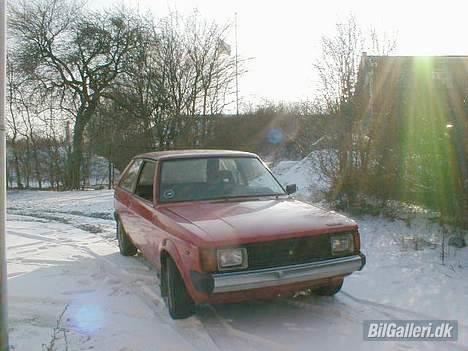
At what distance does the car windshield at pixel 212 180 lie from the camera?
5.16 meters

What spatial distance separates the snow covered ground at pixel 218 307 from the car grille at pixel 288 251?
0.59m

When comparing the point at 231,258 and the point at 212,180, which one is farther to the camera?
the point at 212,180

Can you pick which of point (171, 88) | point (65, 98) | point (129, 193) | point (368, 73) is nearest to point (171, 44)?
point (171, 88)

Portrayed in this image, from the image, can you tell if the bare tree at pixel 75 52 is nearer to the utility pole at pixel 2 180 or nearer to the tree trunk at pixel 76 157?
the tree trunk at pixel 76 157

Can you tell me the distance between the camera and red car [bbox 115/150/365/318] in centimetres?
381

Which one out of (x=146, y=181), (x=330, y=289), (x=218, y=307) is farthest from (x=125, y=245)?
(x=330, y=289)

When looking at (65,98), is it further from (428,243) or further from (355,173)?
(428,243)

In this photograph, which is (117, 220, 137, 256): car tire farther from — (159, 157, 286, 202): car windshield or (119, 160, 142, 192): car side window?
(159, 157, 286, 202): car windshield

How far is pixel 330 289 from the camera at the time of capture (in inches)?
186

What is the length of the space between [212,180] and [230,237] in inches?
63.8

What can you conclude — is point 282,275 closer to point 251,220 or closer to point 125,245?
point 251,220

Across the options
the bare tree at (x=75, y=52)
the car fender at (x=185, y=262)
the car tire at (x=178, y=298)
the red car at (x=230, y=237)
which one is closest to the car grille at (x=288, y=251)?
the red car at (x=230, y=237)

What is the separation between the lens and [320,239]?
4133 millimetres

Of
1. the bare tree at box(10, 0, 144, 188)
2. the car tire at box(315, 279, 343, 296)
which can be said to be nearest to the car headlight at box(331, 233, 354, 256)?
the car tire at box(315, 279, 343, 296)
